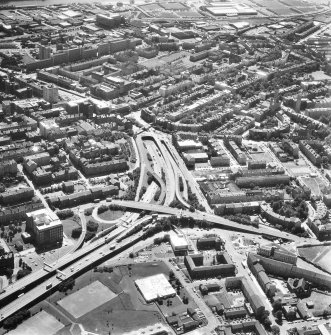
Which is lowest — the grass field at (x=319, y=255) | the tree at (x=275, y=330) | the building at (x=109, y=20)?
the building at (x=109, y=20)

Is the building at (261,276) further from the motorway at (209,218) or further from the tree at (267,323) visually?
the motorway at (209,218)

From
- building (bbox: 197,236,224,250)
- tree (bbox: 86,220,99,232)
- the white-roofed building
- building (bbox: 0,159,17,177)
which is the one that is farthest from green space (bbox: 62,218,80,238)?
the white-roofed building

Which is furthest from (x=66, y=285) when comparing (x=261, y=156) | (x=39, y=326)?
(x=261, y=156)

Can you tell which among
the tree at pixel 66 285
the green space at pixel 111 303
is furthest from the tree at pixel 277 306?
the tree at pixel 66 285

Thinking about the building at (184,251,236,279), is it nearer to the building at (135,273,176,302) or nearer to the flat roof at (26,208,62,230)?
the building at (135,273,176,302)

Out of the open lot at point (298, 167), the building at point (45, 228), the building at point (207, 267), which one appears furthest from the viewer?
the open lot at point (298, 167)

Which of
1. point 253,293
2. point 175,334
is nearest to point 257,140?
point 253,293

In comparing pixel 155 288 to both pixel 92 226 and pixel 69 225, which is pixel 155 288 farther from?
pixel 69 225
